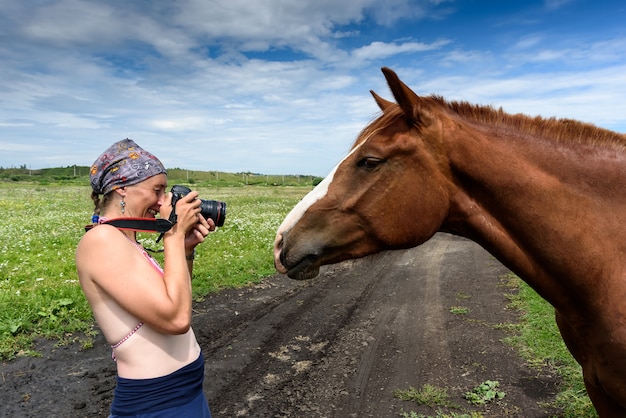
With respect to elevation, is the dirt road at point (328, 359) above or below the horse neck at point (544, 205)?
below

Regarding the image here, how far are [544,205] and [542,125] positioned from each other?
20.6 inches

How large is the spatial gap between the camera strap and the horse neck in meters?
1.60

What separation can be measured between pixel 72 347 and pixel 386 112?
16.5 feet

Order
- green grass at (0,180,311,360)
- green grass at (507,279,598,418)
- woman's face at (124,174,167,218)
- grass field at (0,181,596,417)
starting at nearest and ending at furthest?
woman's face at (124,174,167,218) → green grass at (507,279,598,418) → grass field at (0,181,596,417) → green grass at (0,180,311,360)

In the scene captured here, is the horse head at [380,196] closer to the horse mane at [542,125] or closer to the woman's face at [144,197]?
the horse mane at [542,125]

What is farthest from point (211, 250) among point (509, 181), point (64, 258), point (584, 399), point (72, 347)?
point (509, 181)

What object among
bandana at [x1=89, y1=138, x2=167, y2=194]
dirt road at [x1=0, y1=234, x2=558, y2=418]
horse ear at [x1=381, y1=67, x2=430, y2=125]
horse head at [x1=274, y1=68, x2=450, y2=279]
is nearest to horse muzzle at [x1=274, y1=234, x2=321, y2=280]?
horse head at [x1=274, y1=68, x2=450, y2=279]

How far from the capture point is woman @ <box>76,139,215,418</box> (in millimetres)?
1854

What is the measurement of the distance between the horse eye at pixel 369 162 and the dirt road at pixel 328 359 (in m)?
0.79

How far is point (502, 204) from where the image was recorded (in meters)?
2.30

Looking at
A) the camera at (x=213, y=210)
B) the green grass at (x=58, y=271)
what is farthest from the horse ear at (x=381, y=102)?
the green grass at (x=58, y=271)

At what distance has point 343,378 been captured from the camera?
4.59 m

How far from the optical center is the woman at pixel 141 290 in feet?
6.08

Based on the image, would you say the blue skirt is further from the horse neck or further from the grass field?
the grass field
